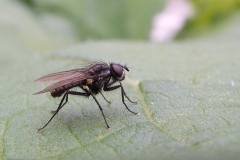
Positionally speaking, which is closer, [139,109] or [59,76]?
[139,109]

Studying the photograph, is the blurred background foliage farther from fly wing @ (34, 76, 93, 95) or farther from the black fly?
fly wing @ (34, 76, 93, 95)

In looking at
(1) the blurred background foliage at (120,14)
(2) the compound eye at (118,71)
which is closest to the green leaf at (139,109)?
(2) the compound eye at (118,71)

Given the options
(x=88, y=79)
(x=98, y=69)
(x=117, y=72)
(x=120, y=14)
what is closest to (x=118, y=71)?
(x=117, y=72)

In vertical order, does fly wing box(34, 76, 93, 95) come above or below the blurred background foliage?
below

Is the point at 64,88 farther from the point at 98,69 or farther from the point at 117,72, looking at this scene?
the point at 117,72

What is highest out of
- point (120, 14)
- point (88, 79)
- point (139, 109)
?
point (120, 14)

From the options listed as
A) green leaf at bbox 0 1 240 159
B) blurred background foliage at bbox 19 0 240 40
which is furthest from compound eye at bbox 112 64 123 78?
blurred background foliage at bbox 19 0 240 40
